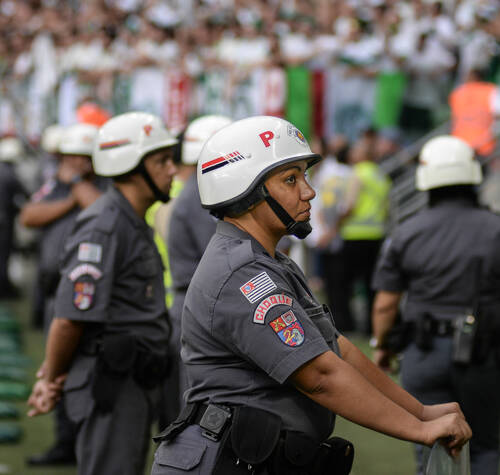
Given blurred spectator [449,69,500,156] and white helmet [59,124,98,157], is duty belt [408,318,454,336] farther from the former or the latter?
blurred spectator [449,69,500,156]

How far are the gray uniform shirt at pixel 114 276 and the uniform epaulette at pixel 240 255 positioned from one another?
1.41 meters

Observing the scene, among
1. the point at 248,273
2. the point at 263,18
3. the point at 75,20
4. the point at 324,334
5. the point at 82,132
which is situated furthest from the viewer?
the point at 75,20

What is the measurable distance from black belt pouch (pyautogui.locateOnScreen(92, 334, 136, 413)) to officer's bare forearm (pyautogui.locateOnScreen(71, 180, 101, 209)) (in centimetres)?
214

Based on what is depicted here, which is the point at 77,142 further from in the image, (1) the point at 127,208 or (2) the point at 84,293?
(2) the point at 84,293


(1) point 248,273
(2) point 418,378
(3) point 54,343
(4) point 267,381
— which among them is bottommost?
(2) point 418,378

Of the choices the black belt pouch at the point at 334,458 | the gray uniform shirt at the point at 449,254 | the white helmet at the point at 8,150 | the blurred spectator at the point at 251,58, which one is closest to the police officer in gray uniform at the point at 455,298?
the gray uniform shirt at the point at 449,254

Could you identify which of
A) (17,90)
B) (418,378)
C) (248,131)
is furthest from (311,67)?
(248,131)

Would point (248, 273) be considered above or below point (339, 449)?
above

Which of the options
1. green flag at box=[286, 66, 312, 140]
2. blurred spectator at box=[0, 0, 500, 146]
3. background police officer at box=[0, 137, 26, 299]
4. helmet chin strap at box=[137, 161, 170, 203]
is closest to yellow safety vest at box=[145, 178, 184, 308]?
helmet chin strap at box=[137, 161, 170, 203]

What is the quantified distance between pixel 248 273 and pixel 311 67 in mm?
10519

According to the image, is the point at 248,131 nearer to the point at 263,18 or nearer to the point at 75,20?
the point at 263,18

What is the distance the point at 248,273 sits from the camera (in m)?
2.74

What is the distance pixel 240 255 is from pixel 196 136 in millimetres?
2872

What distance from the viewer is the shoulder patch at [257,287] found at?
2.69 metres
